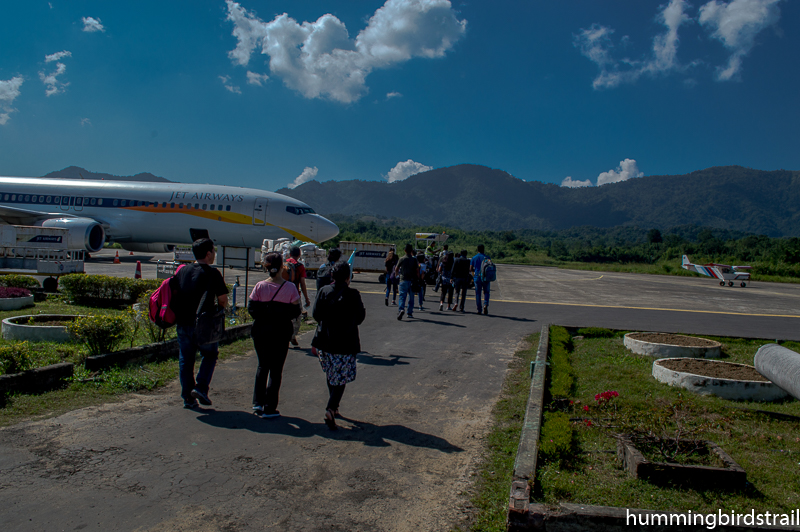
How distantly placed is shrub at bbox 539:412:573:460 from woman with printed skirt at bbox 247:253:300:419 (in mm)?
2646

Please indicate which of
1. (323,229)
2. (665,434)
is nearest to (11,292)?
(665,434)

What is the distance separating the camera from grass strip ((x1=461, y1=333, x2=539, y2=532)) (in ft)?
10.4

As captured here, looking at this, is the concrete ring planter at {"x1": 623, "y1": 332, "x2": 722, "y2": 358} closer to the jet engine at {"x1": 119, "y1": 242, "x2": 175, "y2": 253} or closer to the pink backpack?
the pink backpack

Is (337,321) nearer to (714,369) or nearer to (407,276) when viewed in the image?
(714,369)

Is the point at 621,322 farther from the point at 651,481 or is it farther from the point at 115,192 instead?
the point at 115,192

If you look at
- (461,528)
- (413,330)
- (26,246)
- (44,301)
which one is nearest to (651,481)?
(461,528)

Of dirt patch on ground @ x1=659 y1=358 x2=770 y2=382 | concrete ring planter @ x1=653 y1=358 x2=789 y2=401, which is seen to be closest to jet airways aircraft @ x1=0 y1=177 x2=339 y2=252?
dirt patch on ground @ x1=659 y1=358 x2=770 y2=382

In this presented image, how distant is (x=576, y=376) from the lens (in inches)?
265

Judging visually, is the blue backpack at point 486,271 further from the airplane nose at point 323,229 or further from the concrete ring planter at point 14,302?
the airplane nose at point 323,229

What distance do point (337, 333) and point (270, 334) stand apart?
0.75 m

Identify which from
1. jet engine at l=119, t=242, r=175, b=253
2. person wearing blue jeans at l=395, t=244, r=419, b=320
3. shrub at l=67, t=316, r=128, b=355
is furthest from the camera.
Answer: jet engine at l=119, t=242, r=175, b=253

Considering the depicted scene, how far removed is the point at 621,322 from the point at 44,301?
14565 millimetres

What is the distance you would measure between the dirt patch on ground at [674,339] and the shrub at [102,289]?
419 inches

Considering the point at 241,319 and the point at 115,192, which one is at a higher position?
the point at 115,192
